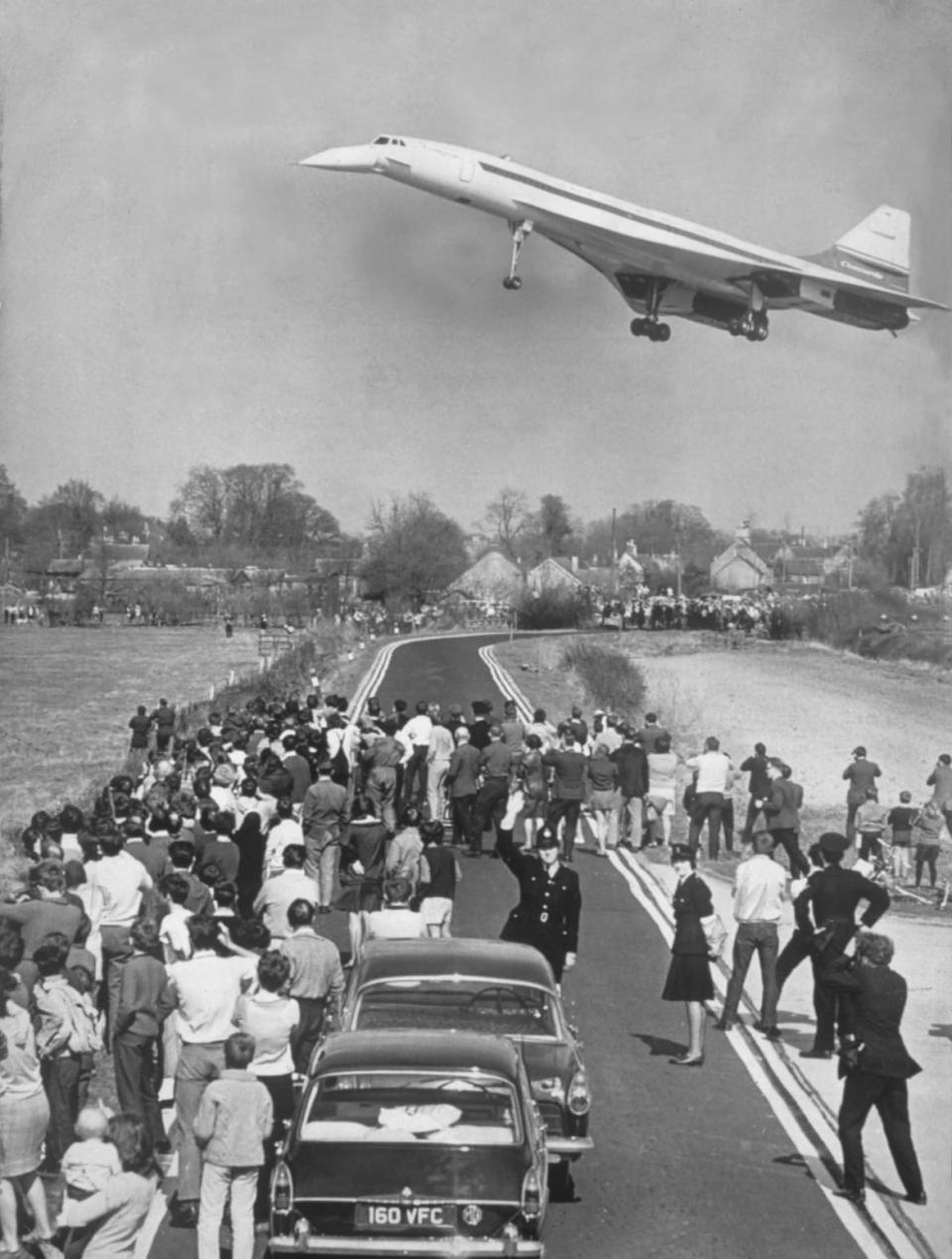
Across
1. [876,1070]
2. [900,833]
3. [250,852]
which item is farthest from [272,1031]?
[900,833]

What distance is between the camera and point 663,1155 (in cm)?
1147

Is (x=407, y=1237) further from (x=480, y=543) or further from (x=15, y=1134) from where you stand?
(x=480, y=543)

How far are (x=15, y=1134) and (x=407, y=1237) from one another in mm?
2273

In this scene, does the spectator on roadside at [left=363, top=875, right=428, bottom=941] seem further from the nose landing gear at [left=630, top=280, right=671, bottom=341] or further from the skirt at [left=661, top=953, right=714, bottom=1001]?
the nose landing gear at [left=630, top=280, right=671, bottom=341]

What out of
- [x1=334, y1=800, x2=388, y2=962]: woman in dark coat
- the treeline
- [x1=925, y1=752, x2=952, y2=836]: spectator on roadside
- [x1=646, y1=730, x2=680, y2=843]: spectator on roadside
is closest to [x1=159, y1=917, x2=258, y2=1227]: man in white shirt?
[x1=334, y1=800, x2=388, y2=962]: woman in dark coat

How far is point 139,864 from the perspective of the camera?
1332 centimetres

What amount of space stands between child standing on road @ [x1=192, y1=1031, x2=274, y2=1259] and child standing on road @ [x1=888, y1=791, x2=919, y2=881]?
14723mm

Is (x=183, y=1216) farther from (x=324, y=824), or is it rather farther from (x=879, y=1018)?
(x=324, y=824)

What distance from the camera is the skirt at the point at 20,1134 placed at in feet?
30.7

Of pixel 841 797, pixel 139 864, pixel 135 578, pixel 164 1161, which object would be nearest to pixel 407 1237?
pixel 164 1161

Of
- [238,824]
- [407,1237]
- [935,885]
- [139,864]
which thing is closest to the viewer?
[407,1237]

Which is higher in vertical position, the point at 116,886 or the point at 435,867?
the point at 116,886

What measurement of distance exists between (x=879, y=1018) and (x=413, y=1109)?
3.36 meters

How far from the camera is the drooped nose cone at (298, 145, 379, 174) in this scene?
3241 centimetres
